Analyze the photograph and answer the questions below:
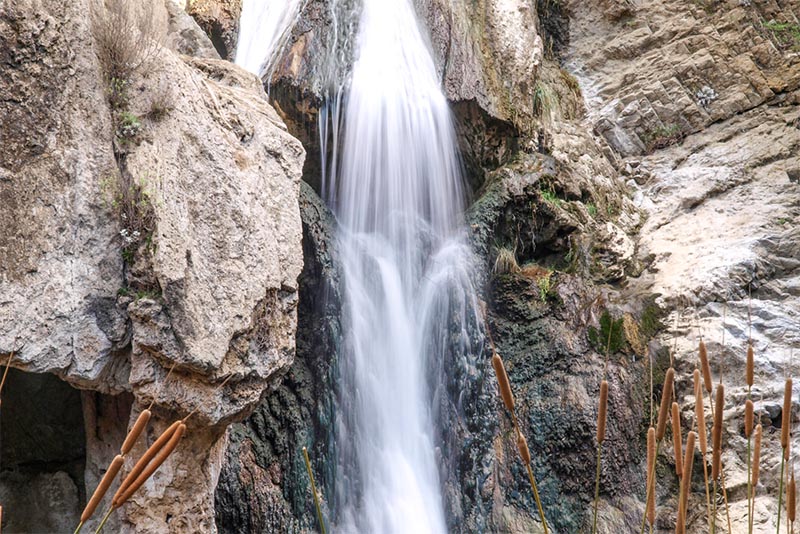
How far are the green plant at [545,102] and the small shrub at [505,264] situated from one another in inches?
100

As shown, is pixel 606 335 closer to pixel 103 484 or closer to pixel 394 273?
pixel 394 273

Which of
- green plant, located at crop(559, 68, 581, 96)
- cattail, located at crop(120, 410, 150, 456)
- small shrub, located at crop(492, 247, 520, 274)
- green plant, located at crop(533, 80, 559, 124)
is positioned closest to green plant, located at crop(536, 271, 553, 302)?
small shrub, located at crop(492, 247, 520, 274)

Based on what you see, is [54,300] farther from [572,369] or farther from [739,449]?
[739,449]

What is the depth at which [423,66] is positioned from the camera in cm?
866

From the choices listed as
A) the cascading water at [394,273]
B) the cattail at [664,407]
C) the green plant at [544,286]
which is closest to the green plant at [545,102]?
the cascading water at [394,273]

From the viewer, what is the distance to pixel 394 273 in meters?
7.54

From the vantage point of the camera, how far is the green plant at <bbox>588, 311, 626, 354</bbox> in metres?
7.42

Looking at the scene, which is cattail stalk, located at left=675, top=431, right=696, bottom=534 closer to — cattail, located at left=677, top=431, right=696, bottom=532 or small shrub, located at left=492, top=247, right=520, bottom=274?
cattail, located at left=677, top=431, right=696, bottom=532

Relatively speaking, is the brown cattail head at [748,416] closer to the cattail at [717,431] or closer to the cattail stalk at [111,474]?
the cattail at [717,431]

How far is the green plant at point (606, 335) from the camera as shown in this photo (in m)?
7.42

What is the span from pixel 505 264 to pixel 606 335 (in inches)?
50.9

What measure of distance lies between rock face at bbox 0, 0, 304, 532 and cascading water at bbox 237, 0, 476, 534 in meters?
2.06

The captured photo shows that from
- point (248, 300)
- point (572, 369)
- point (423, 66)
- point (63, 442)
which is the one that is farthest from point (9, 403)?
point (423, 66)

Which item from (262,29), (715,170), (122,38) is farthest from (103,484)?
(715,170)
